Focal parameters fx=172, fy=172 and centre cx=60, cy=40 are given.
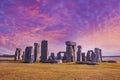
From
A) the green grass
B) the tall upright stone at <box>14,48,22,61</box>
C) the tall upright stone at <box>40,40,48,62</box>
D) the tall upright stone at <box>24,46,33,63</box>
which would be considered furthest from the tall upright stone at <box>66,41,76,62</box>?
the green grass

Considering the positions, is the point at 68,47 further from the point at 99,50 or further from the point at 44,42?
the point at 99,50

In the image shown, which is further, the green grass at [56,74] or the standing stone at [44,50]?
the standing stone at [44,50]

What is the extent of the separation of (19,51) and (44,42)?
10.1 m

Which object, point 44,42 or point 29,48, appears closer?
point 29,48

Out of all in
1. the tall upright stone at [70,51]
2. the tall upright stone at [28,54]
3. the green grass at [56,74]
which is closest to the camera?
the green grass at [56,74]

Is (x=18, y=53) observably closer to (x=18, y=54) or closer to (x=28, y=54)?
(x=18, y=54)

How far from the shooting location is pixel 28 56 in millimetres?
31875

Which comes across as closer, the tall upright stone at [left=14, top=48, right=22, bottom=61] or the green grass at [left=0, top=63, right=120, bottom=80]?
the green grass at [left=0, top=63, right=120, bottom=80]

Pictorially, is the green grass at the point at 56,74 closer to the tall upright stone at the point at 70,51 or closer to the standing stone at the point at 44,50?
the standing stone at the point at 44,50

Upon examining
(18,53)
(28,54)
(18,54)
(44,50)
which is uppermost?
(44,50)

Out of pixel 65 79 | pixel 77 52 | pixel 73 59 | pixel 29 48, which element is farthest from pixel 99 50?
pixel 65 79

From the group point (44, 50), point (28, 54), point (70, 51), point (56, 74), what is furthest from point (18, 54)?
point (56, 74)

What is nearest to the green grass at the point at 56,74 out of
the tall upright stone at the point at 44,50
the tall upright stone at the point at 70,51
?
the tall upright stone at the point at 44,50

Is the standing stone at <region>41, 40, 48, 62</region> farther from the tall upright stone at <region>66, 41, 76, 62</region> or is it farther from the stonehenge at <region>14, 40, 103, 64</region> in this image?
the tall upright stone at <region>66, 41, 76, 62</region>
